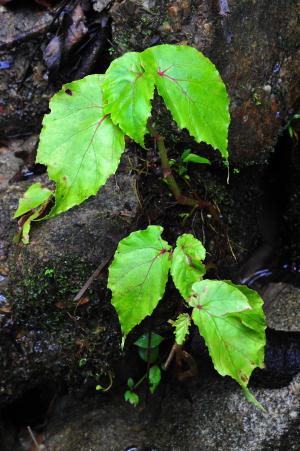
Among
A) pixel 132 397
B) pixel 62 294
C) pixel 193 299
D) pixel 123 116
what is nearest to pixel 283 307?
pixel 132 397

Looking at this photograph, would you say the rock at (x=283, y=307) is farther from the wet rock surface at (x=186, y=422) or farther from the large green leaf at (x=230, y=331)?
the large green leaf at (x=230, y=331)

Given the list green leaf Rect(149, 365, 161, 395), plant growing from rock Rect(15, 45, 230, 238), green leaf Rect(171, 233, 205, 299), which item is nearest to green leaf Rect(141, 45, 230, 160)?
plant growing from rock Rect(15, 45, 230, 238)

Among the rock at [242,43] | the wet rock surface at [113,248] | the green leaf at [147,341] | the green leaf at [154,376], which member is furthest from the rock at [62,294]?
the rock at [242,43]

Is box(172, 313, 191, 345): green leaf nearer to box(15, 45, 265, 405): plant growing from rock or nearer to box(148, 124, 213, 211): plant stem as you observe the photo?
box(15, 45, 265, 405): plant growing from rock

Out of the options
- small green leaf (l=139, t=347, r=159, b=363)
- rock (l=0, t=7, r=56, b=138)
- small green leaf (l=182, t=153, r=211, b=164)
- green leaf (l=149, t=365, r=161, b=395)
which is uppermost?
rock (l=0, t=7, r=56, b=138)

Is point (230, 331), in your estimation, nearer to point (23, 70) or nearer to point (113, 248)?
point (113, 248)
